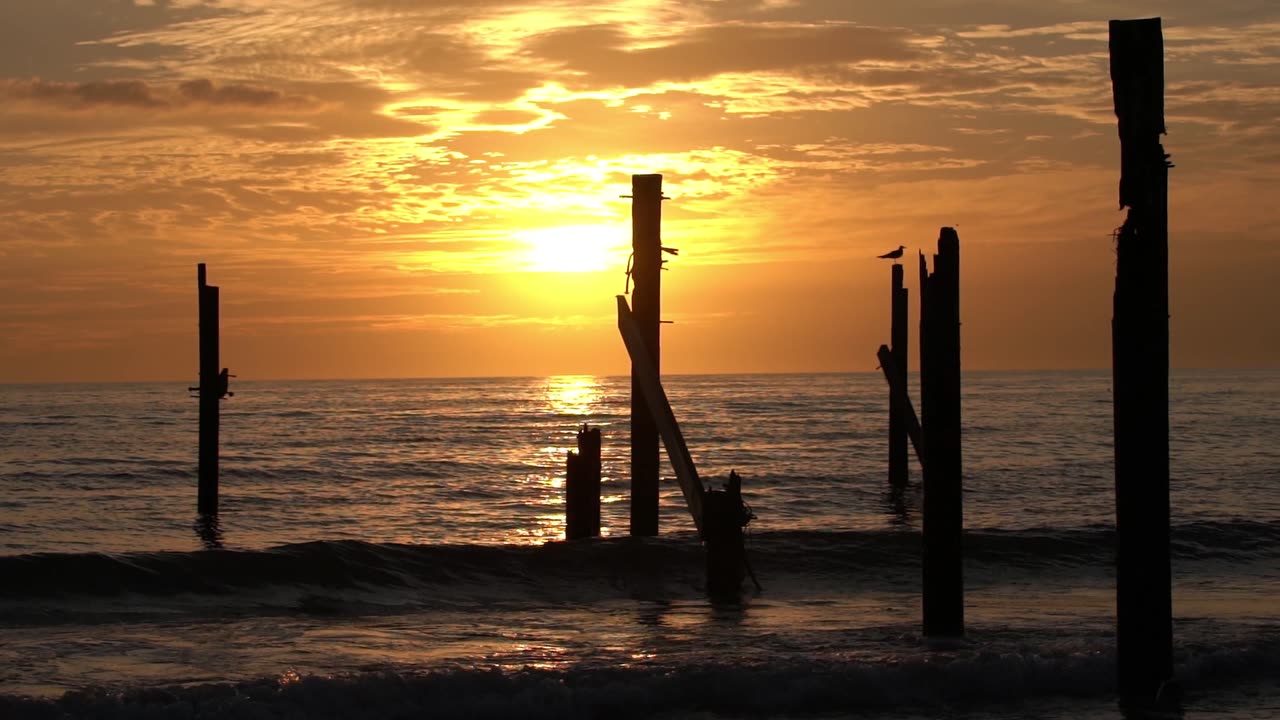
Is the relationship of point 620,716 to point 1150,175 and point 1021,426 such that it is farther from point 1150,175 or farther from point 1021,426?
point 1021,426

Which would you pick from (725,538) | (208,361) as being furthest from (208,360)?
(725,538)

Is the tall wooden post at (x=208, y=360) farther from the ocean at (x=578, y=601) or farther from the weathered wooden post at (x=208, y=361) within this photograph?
the ocean at (x=578, y=601)

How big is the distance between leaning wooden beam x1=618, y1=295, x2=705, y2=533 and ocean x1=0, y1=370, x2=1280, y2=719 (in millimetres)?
1363

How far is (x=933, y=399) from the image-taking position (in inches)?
389

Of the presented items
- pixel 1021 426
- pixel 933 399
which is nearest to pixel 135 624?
pixel 933 399

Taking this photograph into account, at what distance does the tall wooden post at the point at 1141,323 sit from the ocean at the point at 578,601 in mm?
1795

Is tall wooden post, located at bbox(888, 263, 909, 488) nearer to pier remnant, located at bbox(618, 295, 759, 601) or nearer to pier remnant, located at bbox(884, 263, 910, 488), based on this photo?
pier remnant, located at bbox(884, 263, 910, 488)

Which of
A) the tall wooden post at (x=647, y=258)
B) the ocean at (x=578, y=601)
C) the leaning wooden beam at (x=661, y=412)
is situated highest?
the tall wooden post at (x=647, y=258)

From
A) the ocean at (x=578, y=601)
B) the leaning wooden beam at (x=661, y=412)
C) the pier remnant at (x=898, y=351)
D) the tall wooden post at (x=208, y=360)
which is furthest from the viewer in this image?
the pier remnant at (x=898, y=351)

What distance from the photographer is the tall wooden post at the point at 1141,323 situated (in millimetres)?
7844

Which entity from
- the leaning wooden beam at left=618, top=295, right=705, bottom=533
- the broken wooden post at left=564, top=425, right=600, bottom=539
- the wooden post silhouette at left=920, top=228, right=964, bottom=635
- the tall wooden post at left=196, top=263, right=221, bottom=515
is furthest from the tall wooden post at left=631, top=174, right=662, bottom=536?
the tall wooden post at left=196, top=263, right=221, bottom=515

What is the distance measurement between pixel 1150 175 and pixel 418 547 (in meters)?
11.9

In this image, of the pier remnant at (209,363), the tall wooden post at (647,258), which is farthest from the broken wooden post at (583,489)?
the pier remnant at (209,363)

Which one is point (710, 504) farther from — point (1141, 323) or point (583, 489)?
point (1141, 323)
